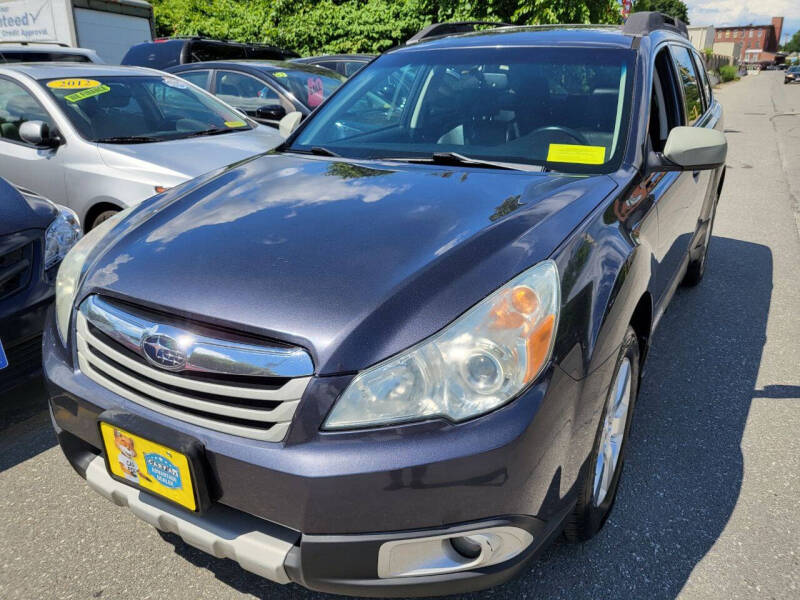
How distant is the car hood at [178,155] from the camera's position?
4.25 m

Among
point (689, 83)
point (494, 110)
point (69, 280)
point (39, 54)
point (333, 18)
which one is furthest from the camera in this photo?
point (333, 18)

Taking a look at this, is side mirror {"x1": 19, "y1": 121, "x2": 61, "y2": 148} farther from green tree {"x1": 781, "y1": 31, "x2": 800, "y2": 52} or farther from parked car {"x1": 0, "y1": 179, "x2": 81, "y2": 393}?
A: green tree {"x1": 781, "y1": 31, "x2": 800, "y2": 52}

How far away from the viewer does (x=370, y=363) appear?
4.88ft

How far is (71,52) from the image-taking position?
811 centimetres

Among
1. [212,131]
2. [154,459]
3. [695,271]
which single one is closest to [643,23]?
[695,271]

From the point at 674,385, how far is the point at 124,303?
8.39 feet

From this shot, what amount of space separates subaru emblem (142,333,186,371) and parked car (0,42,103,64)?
7.04 metres

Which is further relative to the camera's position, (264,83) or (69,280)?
(264,83)

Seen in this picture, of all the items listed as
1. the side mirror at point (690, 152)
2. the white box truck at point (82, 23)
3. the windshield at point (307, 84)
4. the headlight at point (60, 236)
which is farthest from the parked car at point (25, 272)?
the white box truck at point (82, 23)

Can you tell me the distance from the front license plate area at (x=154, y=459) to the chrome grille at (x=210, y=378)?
0.20ft

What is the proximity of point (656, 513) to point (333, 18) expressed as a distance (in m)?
17.8

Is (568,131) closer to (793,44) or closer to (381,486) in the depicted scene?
(381,486)

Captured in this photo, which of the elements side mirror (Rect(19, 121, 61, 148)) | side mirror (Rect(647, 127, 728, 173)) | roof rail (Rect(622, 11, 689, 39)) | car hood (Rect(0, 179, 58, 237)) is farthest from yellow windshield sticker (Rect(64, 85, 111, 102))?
side mirror (Rect(647, 127, 728, 173))

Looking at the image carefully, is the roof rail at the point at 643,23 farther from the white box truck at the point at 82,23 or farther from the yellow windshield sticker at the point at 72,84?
the white box truck at the point at 82,23
